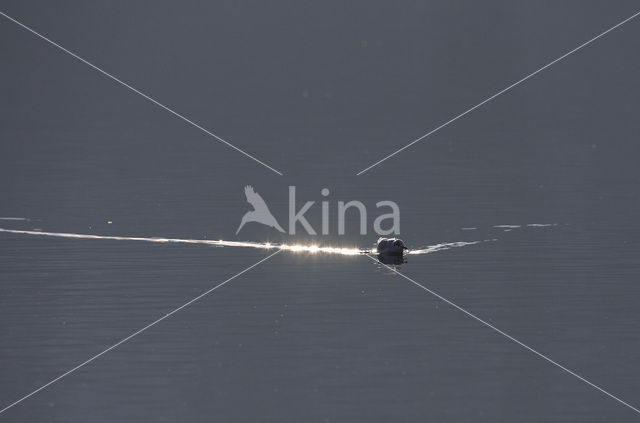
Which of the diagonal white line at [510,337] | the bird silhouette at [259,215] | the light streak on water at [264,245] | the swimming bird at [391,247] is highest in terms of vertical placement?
the bird silhouette at [259,215]

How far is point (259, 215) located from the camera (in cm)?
6150

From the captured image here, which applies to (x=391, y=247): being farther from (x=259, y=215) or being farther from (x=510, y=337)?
(x=259, y=215)

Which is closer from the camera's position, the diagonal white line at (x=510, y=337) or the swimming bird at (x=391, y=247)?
the diagonal white line at (x=510, y=337)

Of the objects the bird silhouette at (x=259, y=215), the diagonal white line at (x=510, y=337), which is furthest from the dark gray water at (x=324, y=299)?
the bird silhouette at (x=259, y=215)

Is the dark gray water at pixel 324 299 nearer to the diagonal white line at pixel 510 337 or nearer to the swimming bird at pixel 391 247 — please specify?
the diagonal white line at pixel 510 337

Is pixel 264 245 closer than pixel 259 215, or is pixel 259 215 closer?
pixel 264 245

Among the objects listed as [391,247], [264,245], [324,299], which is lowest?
[324,299]

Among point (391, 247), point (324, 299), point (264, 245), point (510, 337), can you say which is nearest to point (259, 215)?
point (264, 245)

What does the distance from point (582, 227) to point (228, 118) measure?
107493mm

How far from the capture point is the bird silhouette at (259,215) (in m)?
58.8

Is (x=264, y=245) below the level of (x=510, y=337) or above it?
above

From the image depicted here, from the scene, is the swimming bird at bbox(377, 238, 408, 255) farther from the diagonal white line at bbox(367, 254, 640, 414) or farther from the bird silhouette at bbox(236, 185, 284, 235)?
the bird silhouette at bbox(236, 185, 284, 235)

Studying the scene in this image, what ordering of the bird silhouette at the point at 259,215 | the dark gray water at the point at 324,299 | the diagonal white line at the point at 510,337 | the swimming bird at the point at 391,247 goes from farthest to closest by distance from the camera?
the bird silhouette at the point at 259,215 < the swimming bird at the point at 391,247 < the dark gray water at the point at 324,299 < the diagonal white line at the point at 510,337

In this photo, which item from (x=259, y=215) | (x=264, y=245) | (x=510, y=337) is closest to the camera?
(x=510, y=337)
